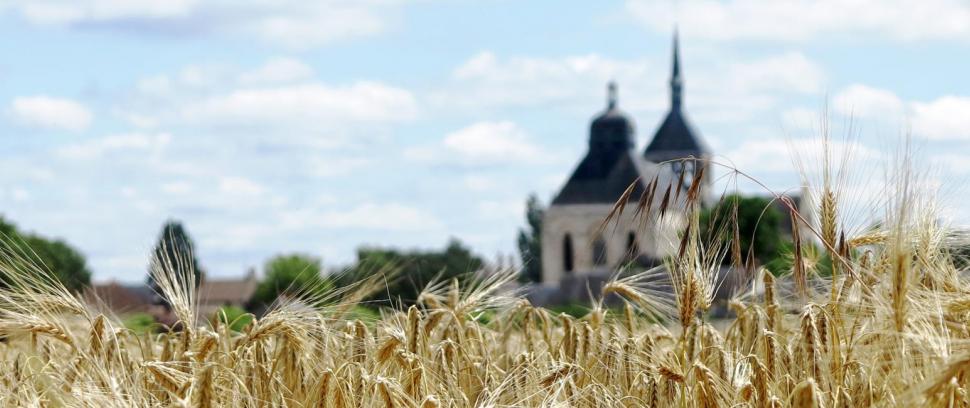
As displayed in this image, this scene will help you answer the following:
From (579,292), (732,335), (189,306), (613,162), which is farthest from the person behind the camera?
(613,162)

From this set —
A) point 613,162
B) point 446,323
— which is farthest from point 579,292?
point 446,323

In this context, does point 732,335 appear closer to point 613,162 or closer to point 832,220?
point 832,220

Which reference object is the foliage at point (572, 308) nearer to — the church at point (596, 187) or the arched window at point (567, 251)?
the church at point (596, 187)

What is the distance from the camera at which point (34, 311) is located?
19.0 feet

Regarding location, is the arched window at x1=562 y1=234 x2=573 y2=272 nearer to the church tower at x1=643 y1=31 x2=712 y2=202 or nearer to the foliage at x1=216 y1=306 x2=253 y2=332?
the church tower at x1=643 y1=31 x2=712 y2=202

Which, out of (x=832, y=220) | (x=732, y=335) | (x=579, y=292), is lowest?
(x=579, y=292)

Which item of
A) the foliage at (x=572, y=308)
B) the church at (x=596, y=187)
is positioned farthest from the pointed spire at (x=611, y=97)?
the foliage at (x=572, y=308)

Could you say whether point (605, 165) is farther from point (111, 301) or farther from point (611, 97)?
point (111, 301)

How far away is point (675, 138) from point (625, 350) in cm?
11334

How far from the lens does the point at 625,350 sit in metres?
5.69

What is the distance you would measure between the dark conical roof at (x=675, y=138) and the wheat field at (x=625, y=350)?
108 m

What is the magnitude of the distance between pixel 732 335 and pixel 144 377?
2.68 m

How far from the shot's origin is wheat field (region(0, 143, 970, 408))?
429 cm

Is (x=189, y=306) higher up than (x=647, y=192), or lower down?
lower down
